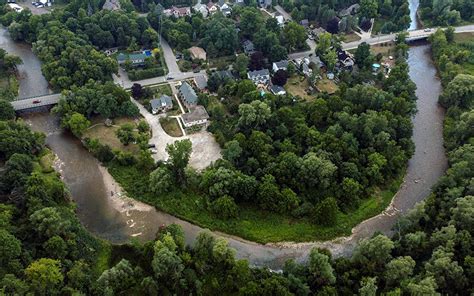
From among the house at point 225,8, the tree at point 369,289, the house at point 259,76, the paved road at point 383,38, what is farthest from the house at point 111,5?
the tree at point 369,289

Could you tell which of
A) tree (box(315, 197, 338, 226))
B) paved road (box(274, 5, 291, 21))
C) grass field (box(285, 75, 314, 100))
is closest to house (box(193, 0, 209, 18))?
paved road (box(274, 5, 291, 21))

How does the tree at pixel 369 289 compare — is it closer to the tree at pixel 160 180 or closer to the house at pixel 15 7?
the tree at pixel 160 180

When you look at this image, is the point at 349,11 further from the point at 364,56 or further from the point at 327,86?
the point at 327,86

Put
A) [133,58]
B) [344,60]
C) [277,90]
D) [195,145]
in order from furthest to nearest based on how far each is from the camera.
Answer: [344,60], [133,58], [277,90], [195,145]

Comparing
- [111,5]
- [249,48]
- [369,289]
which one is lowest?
[111,5]

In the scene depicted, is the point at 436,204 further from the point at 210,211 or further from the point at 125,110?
the point at 125,110

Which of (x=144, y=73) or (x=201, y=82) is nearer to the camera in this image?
(x=201, y=82)

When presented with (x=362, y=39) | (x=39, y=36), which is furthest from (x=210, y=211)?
(x=362, y=39)

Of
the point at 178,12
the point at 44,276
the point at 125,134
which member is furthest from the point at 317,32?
the point at 44,276
